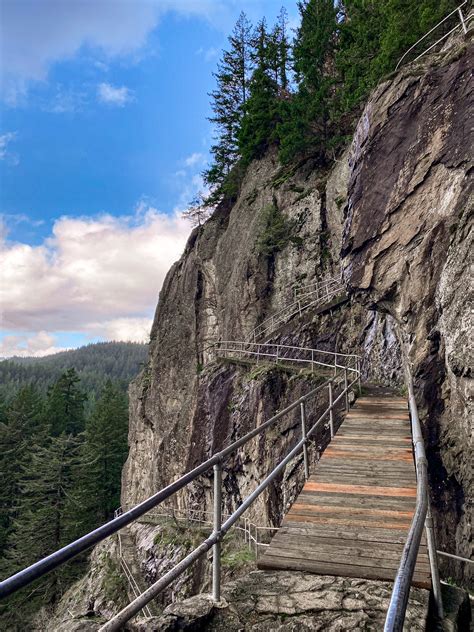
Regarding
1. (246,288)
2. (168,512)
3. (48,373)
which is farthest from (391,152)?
(48,373)

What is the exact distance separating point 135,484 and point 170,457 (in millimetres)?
9940

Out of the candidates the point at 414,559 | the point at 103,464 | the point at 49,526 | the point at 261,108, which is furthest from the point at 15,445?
the point at 414,559

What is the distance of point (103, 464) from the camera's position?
41.4 meters

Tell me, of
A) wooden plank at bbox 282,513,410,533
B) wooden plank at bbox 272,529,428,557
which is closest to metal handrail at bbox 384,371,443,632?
wooden plank at bbox 272,529,428,557

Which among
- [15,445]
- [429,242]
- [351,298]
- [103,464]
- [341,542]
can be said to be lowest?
[103,464]

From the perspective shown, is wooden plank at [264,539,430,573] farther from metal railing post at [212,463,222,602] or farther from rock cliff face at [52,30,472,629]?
rock cliff face at [52,30,472,629]

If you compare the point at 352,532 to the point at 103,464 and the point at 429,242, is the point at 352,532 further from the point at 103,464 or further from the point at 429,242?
the point at 103,464

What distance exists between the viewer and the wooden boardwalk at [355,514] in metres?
3.29

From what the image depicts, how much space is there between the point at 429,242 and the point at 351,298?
3383mm

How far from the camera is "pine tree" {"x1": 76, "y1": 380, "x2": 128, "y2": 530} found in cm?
3472

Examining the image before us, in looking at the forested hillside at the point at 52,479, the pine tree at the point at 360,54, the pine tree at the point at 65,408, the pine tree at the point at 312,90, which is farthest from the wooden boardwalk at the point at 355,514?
the pine tree at the point at 65,408

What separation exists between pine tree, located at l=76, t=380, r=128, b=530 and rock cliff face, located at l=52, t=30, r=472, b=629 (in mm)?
6004

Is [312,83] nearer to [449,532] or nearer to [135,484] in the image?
[449,532]

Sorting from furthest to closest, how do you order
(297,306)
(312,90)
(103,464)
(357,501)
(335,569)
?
(103,464) < (312,90) < (297,306) < (357,501) < (335,569)
